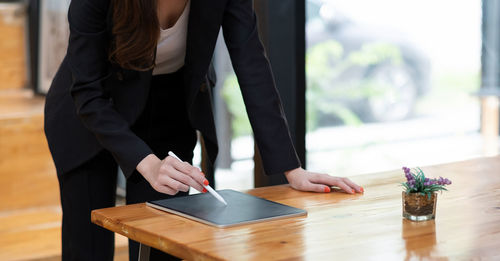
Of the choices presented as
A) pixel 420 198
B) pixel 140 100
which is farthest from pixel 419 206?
pixel 140 100

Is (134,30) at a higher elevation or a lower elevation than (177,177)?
higher

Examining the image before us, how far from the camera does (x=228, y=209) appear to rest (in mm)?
1515

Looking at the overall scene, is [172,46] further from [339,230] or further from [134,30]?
[339,230]

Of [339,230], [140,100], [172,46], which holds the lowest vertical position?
[339,230]

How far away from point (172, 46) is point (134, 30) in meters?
0.17

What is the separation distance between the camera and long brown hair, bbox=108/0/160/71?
167 cm

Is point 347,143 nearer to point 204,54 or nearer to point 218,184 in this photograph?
point 218,184

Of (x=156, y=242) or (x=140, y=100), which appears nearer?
(x=156, y=242)

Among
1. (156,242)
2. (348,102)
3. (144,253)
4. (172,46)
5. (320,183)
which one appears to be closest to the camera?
(156,242)

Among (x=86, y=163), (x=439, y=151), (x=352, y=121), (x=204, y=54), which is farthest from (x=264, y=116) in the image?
(x=439, y=151)

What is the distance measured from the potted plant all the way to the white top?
0.68 metres

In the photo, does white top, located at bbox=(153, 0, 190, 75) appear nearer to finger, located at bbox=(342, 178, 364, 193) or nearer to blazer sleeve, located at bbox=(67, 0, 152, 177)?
blazer sleeve, located at bbox=(67, 0, 152, 177)

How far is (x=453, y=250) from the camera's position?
4.10 ft

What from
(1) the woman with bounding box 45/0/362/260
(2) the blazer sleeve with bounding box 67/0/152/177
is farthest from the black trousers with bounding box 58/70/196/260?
(2) the blazer sleeve with bounding box 67/0/152/177
